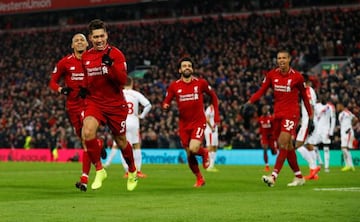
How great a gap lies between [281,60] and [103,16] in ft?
138

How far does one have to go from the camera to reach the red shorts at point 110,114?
14.5 metres

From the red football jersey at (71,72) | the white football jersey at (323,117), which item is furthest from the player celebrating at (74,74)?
the white football jersey at (323,117)

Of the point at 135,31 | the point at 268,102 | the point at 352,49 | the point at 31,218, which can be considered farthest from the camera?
the point at 135,31

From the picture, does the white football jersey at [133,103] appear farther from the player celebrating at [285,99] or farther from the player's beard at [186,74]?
the player celebrating at [285,99]

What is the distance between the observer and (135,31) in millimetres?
55656

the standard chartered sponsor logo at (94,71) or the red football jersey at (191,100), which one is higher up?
the standard chartered sponsor logo at (94,71)

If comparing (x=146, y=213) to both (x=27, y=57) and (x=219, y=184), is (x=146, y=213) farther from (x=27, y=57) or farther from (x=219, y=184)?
(x=27, y=57)

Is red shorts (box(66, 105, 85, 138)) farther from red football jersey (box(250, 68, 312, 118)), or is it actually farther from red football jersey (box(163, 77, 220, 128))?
Answer: red football jersey (box(250, 68, 312, 118))

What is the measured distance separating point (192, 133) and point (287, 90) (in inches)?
86.3

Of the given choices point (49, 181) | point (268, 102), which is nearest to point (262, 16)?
point (268, 102)

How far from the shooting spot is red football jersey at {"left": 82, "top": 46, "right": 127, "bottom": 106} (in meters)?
14.2

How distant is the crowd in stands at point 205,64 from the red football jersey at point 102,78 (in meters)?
21.3

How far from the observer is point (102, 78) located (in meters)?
14.4

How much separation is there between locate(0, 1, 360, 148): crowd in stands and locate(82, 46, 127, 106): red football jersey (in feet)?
69.8
